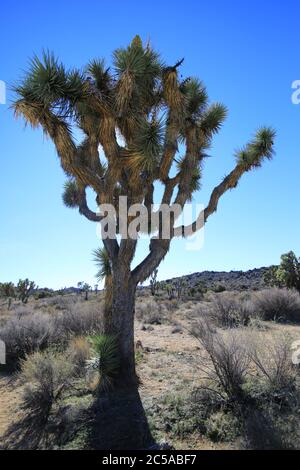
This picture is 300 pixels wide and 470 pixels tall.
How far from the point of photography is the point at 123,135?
337 inches

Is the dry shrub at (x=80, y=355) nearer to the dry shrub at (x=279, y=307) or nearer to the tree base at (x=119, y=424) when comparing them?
the tree base at (x=119, y=424)

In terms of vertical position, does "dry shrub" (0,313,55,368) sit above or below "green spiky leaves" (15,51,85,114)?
below

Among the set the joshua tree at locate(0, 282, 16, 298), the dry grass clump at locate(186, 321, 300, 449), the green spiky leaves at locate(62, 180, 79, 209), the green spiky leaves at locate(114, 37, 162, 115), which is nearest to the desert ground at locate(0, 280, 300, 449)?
the dry grass clump at locate(186, 321, 300, 449)

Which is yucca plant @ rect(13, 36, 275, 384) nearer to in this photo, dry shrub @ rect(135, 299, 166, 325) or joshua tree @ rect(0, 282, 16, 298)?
dry shrub @ rect(135, 299, 166, 325)

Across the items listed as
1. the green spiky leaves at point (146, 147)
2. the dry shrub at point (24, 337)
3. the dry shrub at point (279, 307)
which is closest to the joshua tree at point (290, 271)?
the dry shrub at point (279, 307)

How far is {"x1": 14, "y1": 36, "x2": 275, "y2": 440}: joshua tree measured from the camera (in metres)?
7.72

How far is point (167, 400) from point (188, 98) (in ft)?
20.0

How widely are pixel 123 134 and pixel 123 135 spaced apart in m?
0.04

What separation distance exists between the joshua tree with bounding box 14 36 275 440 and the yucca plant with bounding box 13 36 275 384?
18mm

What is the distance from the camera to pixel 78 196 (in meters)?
9.08

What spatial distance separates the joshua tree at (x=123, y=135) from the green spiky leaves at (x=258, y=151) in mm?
1356

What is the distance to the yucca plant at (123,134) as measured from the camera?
772cm

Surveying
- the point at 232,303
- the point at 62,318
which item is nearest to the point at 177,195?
the point at 62,318
